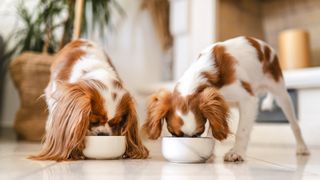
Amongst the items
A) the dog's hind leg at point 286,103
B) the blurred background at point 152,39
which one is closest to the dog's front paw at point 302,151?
the dog's hind leg at point 286,103

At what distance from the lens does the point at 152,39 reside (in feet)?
10.6

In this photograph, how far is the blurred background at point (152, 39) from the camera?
88.4 inches

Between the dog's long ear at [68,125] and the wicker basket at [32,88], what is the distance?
91 centimetres

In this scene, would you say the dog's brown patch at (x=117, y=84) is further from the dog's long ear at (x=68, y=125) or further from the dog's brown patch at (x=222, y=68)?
the dog's brown patch at (x=222, y=68)

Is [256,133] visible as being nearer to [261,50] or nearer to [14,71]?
[261,50]

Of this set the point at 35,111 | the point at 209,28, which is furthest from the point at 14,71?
the point at 209,28

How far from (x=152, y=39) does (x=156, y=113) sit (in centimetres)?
199

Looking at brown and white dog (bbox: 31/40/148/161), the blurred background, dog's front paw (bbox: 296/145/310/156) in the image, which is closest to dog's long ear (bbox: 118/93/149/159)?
brown and white dog (bbox: 31/40/148/161)

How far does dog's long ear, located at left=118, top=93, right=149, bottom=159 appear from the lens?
135cm

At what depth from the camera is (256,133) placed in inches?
96.1

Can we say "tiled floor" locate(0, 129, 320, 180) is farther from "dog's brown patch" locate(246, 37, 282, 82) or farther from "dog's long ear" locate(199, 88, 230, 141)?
"dog's brown patch" locate(246, 37, 282, 82)

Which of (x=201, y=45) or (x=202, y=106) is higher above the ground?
(x=201, y=45)

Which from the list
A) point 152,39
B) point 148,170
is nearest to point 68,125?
point 148,170

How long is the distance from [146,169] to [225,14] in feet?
5.94
